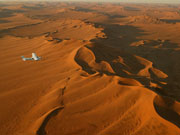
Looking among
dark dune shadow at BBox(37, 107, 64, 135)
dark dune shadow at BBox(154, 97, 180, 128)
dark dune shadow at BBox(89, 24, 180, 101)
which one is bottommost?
dark dune shadow at BBox(89, 24, 180, 101)

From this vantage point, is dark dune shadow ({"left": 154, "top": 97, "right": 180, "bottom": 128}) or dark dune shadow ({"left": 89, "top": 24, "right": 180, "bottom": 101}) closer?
dark dune shadow ({"left": 154, "top": 97, "right": 180, "bottom": 128})

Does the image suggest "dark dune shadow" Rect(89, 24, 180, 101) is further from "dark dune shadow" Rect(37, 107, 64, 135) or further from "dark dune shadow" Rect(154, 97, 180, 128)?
"dark dune shadow" Rect(37, 107, 64, 135)

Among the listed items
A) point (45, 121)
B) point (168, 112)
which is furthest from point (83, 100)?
point (168, 112)

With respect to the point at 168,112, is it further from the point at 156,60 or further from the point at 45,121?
the point at 156,60

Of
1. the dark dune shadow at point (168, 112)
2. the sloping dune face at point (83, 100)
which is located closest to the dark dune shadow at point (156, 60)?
the sloping dune face at point (83, 100)

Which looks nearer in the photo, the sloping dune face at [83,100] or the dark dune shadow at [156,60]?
the sloping dune face at [83,100]

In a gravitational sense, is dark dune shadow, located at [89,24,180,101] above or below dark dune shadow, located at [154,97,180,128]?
below

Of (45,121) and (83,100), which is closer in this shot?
(45,121)

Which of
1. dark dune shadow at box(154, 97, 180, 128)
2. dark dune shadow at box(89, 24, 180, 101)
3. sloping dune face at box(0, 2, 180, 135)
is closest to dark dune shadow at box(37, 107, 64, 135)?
sloping dune face at box(0, 2, 180, 135)

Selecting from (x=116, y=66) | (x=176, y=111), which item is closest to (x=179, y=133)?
(x=176, y=111)

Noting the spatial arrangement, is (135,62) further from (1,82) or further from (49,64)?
(1,82)

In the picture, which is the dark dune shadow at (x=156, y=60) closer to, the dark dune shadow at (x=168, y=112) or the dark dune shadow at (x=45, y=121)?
the dark dune shadow at (x=168, y=112)
